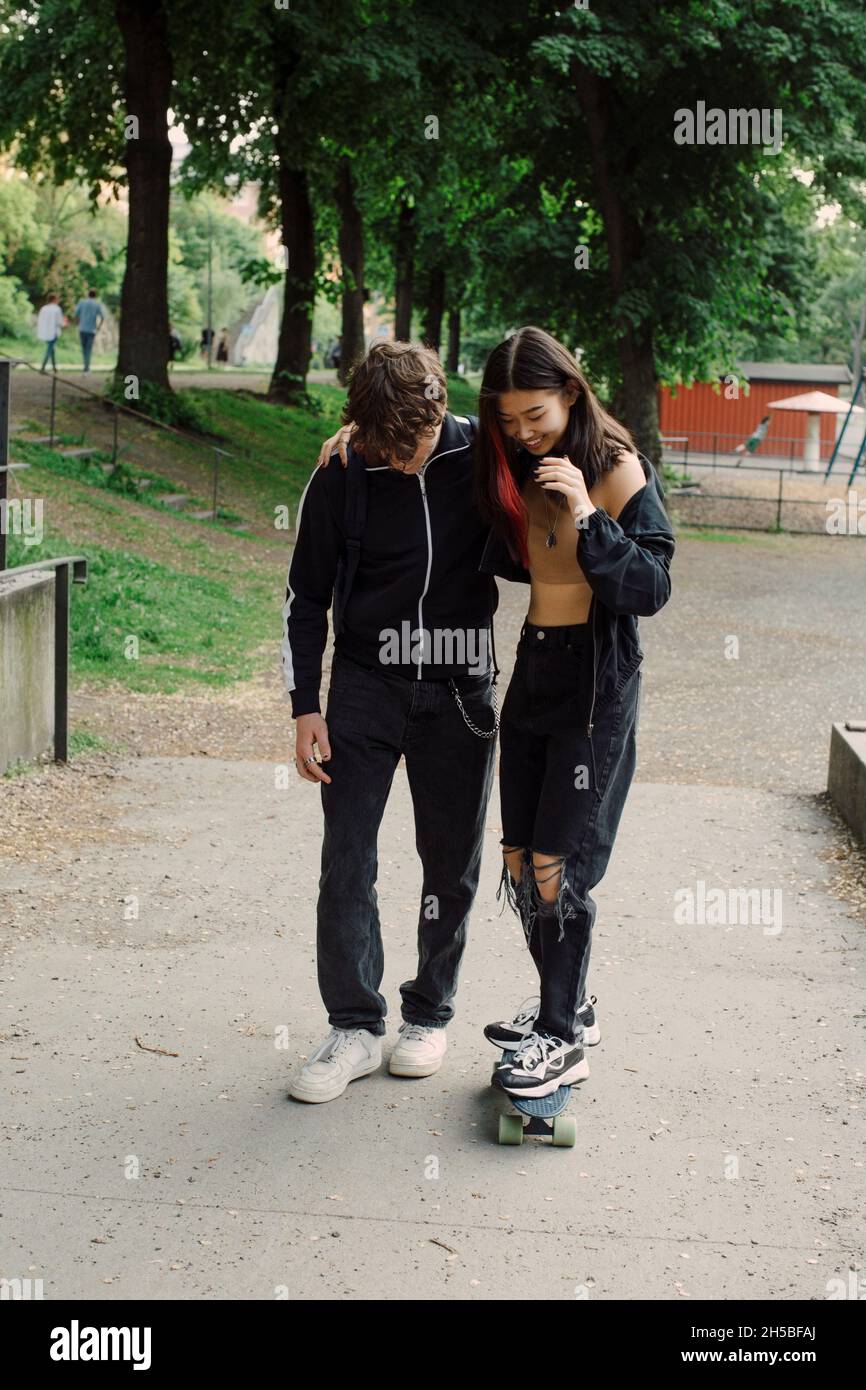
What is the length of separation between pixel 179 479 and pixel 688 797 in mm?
12310

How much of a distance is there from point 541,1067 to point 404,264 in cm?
3501

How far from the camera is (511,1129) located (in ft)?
12.2

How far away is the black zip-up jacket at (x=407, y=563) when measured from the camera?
152 inches

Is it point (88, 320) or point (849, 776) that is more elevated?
point (88, 320)

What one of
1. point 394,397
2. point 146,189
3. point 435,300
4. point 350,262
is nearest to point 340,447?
point 394,397

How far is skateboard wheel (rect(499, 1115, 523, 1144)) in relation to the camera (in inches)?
146

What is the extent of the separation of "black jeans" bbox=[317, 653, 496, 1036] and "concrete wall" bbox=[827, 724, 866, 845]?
3329mm

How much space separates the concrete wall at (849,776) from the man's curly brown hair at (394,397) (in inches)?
153

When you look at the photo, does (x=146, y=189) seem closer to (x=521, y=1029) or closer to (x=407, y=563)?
(x=407, y=563)

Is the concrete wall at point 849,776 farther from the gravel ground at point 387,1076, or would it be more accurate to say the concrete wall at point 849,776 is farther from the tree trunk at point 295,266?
the tree trunk at point 295,266

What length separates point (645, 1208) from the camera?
3.42m

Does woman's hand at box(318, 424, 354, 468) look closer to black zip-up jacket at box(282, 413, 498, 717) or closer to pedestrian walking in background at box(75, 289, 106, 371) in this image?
black zip-up jacket at box(282, 413, 498, 717)

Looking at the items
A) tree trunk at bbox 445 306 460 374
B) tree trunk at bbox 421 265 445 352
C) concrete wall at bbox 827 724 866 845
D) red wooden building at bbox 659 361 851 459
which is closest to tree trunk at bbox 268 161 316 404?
tree trunk at bbox 421 265 445 352

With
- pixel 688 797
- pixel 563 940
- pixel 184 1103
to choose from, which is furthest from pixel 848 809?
pixel 184 1103
